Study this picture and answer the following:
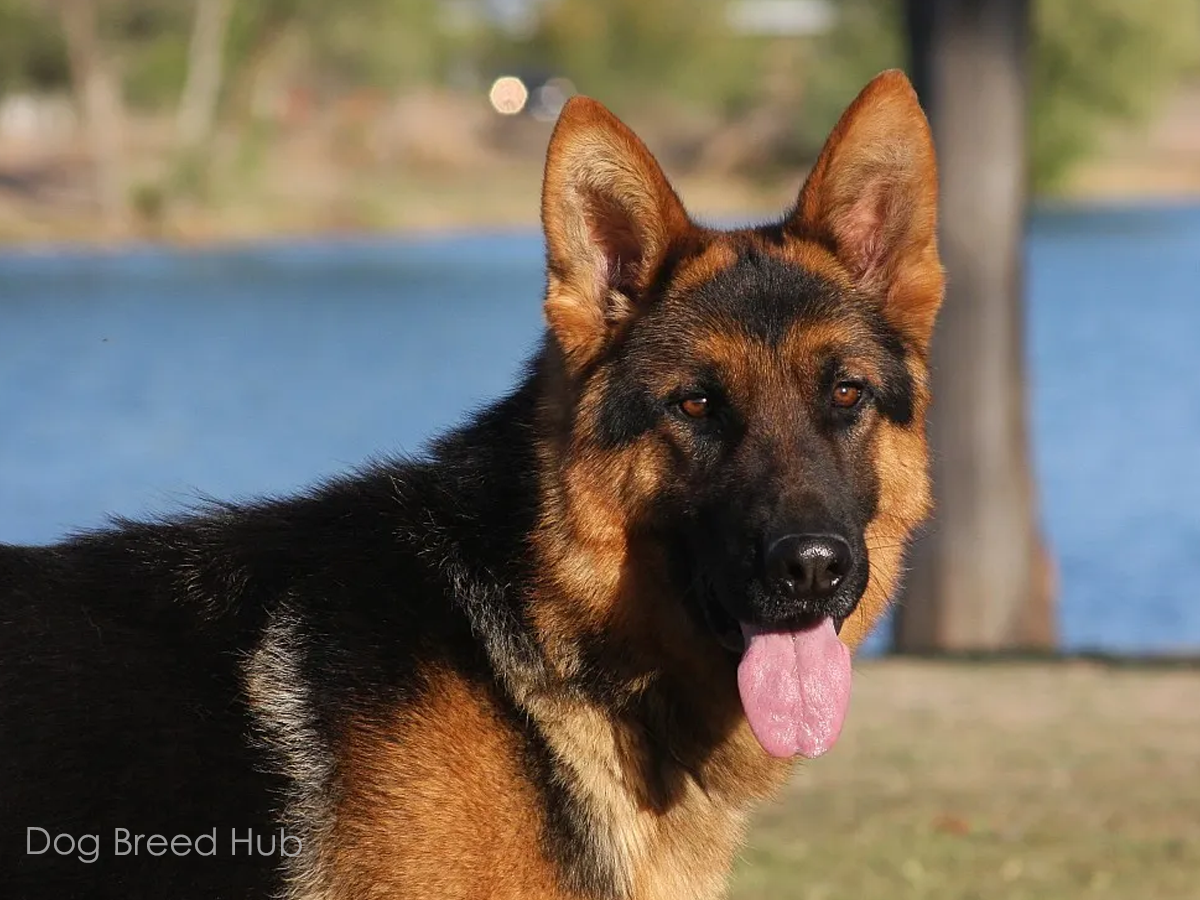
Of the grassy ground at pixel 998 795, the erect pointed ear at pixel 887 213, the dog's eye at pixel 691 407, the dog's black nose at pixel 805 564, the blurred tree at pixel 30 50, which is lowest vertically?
the grassy ground at pixel 998 795

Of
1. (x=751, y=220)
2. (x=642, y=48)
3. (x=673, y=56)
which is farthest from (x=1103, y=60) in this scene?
(x=751, y=220)

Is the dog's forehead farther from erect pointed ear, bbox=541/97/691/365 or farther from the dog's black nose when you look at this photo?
the dog's black nose

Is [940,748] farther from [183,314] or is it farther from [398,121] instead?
[398,121]

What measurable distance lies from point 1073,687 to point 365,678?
7.19 m

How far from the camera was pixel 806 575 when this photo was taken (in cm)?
399

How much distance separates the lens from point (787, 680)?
4176 mm

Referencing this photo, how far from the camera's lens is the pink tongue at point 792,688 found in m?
4.16

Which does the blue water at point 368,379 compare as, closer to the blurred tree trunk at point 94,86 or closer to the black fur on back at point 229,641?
the blurred tree trunk at point 94,86

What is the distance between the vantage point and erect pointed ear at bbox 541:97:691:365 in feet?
13.9

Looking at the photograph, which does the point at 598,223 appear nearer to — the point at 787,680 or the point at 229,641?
the point at 787,680

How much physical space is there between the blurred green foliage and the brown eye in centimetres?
2997

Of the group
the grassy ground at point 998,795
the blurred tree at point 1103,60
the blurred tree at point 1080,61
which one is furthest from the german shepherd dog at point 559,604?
the blurred tree at point 1103,60

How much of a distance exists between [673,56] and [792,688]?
75.4m

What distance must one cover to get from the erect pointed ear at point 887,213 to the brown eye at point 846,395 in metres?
0.32
